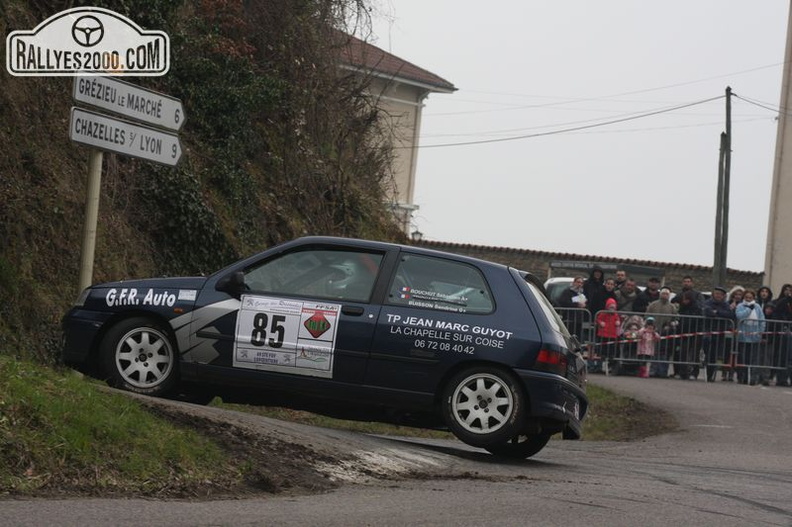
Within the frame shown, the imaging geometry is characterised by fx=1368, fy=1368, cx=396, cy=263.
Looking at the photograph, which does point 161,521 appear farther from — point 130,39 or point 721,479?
point 721,479

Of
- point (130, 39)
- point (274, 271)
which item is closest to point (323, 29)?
point (274, 271)

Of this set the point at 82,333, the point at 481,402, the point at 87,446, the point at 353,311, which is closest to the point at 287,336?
the point at 353,311

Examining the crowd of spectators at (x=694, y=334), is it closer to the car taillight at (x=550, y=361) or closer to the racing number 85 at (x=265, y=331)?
the car taillight at (x=550, y=361)

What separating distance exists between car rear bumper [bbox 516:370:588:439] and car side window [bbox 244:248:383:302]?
4.94ft

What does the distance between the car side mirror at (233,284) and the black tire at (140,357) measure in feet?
2.07

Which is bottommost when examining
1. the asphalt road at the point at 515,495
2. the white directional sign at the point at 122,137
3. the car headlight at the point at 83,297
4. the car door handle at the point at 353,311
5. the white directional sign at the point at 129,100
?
the asphalt road at the point at 515,495

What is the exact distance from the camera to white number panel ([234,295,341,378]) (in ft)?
36.1

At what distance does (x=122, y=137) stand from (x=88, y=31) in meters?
1.68

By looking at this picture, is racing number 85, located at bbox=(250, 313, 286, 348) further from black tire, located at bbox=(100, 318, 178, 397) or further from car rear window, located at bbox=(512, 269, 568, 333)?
car rear window, located at bbox=(512, 269, 568, 333)

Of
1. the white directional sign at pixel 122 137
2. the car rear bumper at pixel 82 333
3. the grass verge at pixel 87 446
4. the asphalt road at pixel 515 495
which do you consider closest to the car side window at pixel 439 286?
the asphalt road at pixel 515 495

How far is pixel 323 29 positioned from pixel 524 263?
25.3m

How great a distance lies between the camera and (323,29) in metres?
23.4

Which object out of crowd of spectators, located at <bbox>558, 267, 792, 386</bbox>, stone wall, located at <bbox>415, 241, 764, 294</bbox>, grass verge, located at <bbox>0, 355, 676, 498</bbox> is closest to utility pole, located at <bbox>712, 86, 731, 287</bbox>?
stone wall, located at <bbox>415, 241, 764, 294</bbox>

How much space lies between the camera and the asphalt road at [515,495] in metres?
6.96
